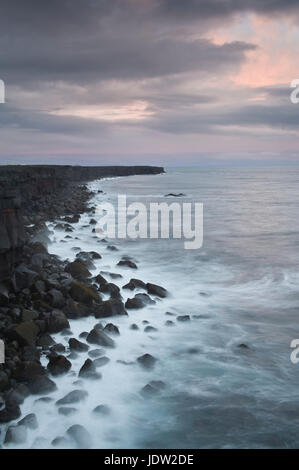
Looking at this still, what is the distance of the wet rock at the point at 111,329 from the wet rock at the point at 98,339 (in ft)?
1.51

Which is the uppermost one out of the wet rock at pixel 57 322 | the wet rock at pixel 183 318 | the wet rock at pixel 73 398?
the wet rock at pixel 57 322

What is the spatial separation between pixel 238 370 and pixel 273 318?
2.95m

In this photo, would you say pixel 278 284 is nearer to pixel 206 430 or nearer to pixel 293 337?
pixel 293 337

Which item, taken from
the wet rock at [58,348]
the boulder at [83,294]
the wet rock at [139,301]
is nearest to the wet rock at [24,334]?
the wet rock at [58,348]

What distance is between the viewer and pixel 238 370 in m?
7.52

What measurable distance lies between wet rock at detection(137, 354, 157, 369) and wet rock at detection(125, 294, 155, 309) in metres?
2.47

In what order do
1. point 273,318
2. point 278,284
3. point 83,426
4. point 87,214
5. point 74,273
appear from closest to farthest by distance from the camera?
point 83,426 < point 273,318 < point 74,273 < point 278,284 < point 87,214

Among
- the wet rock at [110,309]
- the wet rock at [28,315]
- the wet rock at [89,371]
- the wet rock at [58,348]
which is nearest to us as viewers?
the wet rock at [89,371]

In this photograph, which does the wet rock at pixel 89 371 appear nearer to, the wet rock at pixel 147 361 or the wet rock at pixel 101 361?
the wet rock at pixel 101 361

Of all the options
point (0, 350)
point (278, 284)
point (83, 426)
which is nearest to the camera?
point (83, 426)

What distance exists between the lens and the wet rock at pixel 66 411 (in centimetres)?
608

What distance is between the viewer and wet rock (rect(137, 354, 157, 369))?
7.68m

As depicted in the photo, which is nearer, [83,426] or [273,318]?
[83,426]
